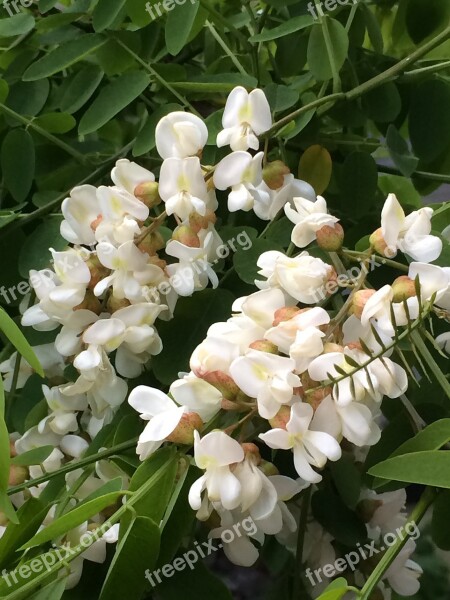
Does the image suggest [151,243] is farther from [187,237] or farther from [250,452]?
[250,452]

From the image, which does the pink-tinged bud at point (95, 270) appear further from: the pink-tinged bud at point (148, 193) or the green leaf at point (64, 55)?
the green leaf at point (64, 55)

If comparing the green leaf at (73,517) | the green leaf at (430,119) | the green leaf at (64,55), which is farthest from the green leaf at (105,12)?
the green leaf at (73,517)

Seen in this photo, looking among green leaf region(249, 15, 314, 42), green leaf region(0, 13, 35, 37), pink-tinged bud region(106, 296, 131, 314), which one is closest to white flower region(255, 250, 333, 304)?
pink-tinged bud region(106, 296, 131, 314)

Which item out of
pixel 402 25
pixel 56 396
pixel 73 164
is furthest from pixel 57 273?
pixel 402 25

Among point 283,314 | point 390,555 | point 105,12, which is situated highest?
point 105,12

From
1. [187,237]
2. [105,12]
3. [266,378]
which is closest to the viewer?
[266,378]

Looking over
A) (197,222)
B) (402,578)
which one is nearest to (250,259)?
(197,222)
